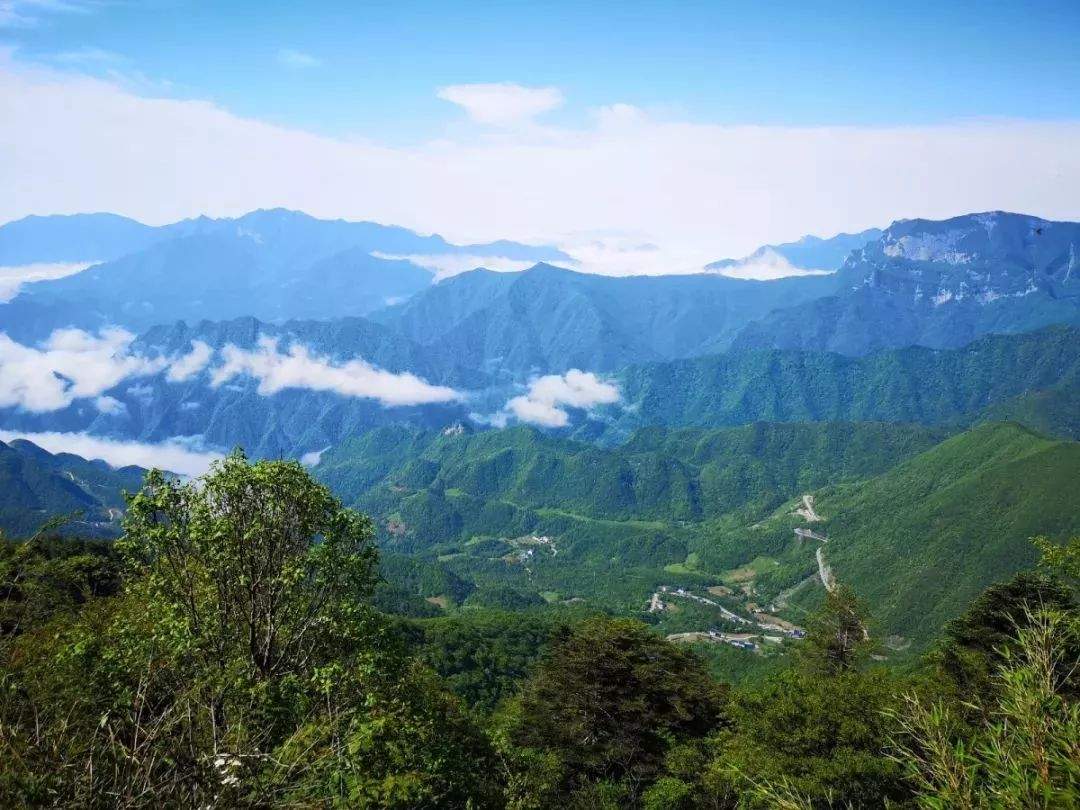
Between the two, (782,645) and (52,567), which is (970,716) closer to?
(52,567)

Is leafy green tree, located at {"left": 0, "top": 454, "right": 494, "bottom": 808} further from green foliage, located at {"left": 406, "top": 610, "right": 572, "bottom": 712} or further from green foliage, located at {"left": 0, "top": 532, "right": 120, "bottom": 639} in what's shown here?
green foliage, located at {"left": 406, "top": 610, "right": 572, "bottom": 712}

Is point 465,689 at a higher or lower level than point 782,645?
higher

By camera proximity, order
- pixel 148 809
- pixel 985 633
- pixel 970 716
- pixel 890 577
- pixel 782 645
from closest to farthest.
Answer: pixel 148 809, pixel 970 716, pixel 985 633, pixel 782 645, pixel 890 577

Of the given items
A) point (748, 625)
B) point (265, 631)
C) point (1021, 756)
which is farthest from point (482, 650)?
point (748, 625)

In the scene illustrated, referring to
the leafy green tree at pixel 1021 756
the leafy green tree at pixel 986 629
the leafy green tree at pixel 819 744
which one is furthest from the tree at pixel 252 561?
the leafy green tree at pixel 986 629

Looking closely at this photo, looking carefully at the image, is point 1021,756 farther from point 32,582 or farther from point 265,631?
point 265,631

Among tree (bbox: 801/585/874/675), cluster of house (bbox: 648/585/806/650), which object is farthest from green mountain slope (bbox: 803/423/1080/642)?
tree (bbox: 801/585/874/675)

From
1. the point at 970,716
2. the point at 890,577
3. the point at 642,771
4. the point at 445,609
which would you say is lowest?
the point at 445,609

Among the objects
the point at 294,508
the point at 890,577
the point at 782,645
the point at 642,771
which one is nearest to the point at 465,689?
the point at 642,771
